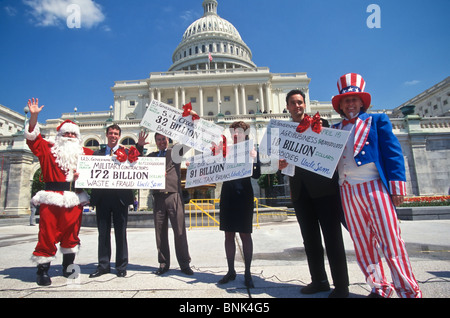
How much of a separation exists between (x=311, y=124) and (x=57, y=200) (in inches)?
161

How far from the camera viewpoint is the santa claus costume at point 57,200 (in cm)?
391

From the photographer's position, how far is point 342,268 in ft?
10.1

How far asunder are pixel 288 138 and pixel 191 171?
6.30 feet

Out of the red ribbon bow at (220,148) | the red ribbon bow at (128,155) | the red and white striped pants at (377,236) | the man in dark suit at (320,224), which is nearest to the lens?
the red and white striped pants at (377,236)

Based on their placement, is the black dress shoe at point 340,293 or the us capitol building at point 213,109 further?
the us capitol building at point 213,109

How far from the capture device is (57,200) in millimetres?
3975

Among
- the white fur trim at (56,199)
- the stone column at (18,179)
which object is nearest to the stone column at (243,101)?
the stone column at (18,179)

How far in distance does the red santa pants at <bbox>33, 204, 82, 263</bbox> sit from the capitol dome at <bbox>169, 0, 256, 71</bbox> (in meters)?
80.6

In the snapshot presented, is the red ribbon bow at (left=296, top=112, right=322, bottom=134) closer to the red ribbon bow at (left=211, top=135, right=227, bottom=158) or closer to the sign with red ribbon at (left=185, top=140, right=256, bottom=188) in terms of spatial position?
the sign with red ribbon at (left=185, top=140, right=256, bottom=188)

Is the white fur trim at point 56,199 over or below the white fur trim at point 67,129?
below

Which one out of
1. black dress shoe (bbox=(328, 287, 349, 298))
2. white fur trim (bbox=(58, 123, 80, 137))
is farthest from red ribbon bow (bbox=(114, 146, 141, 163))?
black dress shoe (bbox=(328, 287, 349, 298))

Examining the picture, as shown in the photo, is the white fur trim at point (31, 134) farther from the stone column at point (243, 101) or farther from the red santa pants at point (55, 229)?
the stone column at point (243, 101)

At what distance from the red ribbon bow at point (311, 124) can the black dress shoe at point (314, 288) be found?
2.02 meters
